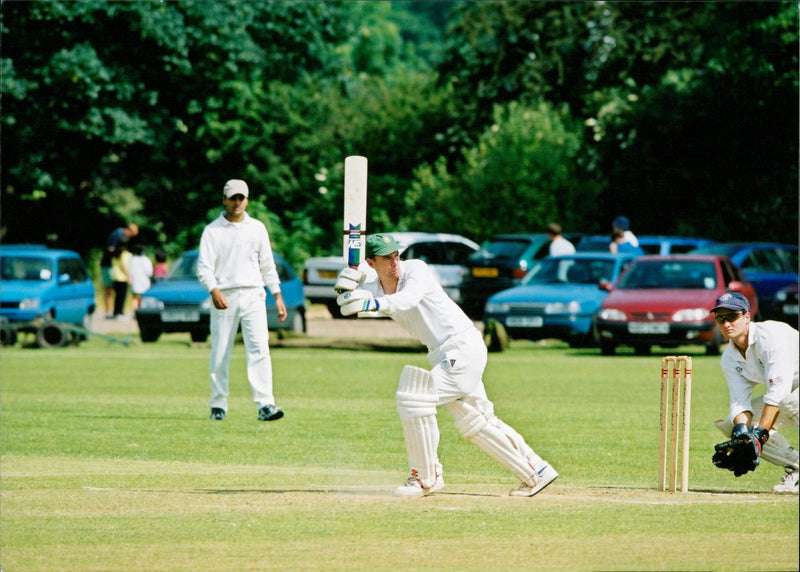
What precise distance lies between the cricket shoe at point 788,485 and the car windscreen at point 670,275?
14.0 m

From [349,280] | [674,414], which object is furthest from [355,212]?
[674,414]

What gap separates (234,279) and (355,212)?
13.0ft

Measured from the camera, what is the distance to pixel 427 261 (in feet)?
106

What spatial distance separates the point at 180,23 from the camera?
127 ft

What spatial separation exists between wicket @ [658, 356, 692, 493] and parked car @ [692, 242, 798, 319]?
1810cm

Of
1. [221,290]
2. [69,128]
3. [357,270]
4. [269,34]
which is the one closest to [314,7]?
[269,34]

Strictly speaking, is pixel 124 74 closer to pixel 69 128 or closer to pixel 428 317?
pixel 69 128

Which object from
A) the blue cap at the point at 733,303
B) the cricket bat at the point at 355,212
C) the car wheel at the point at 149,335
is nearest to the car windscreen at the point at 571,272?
the car wheel at the point at 149,335

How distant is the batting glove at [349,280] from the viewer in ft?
30.4

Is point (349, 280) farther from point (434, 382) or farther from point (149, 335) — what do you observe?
point (149, 335)

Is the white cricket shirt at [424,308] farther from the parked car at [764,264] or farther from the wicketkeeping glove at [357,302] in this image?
the parked car at [764,264]

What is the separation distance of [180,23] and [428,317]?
100 feet

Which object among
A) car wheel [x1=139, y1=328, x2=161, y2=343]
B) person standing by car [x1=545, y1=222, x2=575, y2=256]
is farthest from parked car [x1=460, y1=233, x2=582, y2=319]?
car wheel [x1=139, y1=328, x2=161, y2=343]

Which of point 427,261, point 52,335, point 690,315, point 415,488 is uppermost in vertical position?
point 415,488
